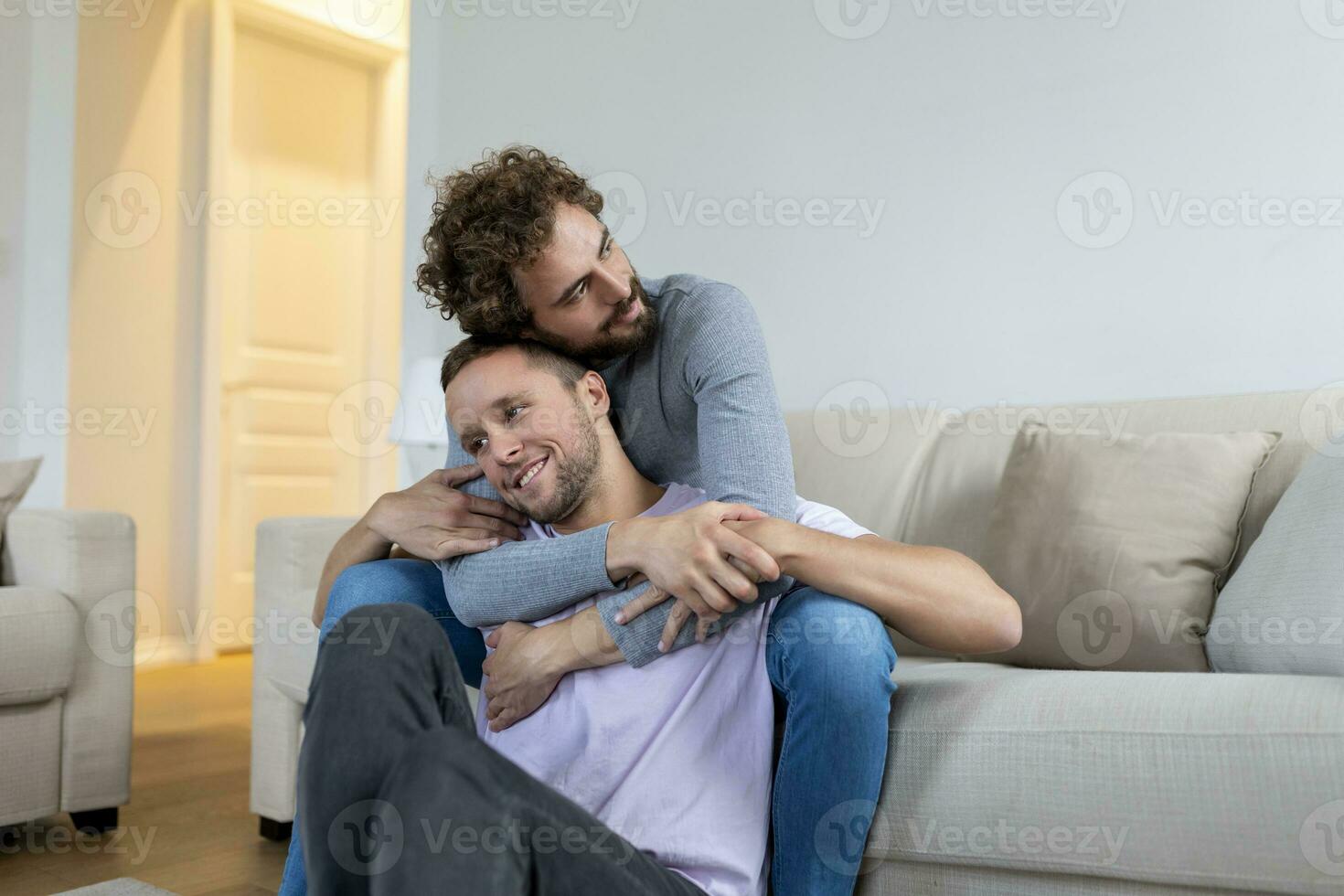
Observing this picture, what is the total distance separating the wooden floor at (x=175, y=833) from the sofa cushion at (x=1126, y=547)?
1.40m

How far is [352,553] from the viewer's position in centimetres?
172

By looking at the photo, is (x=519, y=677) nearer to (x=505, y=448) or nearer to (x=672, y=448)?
(x=505, y=448)

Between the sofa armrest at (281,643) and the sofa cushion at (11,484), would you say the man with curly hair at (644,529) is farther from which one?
the sofa cushion at (11,484)

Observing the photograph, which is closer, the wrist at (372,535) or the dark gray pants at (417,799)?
the dark gray pants at (417,799)

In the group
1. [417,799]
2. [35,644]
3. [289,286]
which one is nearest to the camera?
[417,799]

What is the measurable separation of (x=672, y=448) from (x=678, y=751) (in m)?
0.53

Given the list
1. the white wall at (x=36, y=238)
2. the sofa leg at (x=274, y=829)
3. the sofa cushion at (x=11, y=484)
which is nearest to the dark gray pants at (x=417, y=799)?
the sofa leg at (x=274, y=829)

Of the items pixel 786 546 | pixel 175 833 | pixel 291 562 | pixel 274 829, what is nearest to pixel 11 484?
pixel 291 562

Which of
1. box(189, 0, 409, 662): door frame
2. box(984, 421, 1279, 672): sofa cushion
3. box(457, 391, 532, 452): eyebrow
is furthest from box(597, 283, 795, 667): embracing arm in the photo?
box(189, 0, 409, 662): door frame

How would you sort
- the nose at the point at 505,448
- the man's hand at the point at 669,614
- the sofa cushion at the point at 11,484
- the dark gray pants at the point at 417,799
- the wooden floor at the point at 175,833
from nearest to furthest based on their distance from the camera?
the dark gray pants at the point at 417,799
the man's hand at the point at 669,614
the nose at the point at 505,448
the wooden floor at the point at 175,833
the sofa cushion at the point at 11,484

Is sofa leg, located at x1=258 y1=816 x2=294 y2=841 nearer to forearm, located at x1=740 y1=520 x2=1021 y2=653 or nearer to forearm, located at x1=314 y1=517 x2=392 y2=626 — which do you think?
forearm, located at x1=314 y1=517 x2=392 y2=626

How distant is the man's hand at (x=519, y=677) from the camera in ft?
4.45

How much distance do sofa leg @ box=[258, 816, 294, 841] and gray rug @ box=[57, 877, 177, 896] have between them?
0.33m

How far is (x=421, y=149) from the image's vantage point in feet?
12.3
